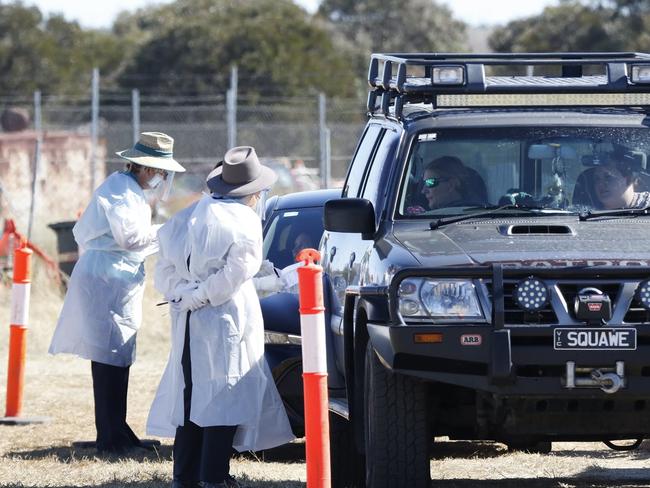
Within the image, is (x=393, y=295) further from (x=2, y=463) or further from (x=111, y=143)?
(x=111, y=143)

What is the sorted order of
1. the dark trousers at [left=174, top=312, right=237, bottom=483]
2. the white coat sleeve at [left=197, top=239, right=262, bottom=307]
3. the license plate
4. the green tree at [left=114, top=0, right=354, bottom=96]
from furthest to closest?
the green tree at [left=114, top=0, right=354, bottom=96]
the dark trousers at [left=174, top=312, right=237, bottom=483]
the white coat sleeve at [left=197, top=239, right=262, bottom=307]
the license plate

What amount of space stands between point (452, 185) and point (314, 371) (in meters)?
1.37

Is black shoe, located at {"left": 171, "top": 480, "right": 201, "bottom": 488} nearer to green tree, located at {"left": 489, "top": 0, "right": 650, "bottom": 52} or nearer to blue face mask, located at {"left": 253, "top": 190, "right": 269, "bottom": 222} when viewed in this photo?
blue face mask, located at {"left": 253, "top": 190, "right": 269, "bottom": 222}

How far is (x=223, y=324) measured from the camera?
7465 millimetres

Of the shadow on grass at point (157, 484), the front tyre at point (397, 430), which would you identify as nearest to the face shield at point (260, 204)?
the shadow on grass at point (157, 484)

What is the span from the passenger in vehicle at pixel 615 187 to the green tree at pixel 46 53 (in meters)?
36.6

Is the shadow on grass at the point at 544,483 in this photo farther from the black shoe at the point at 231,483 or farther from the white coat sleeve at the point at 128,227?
the white coat sleeve at the point at 128,227

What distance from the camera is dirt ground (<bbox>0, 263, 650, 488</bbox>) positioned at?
8289mm

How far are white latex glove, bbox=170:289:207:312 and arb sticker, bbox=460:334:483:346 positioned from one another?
1651 millimetres

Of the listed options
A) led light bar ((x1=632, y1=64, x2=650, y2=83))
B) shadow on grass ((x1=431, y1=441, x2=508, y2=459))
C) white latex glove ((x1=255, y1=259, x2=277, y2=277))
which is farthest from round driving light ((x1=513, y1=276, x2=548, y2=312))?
shadow on grass ((x1=431, y1=441, x2=508, y2=459))

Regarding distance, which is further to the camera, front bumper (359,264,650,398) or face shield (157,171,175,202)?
face shield (157,171,175,202)

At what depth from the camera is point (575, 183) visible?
293 inches

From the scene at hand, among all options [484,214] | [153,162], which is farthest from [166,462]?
[484,214]

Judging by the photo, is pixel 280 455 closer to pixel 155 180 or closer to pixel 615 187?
pixel 155 180
